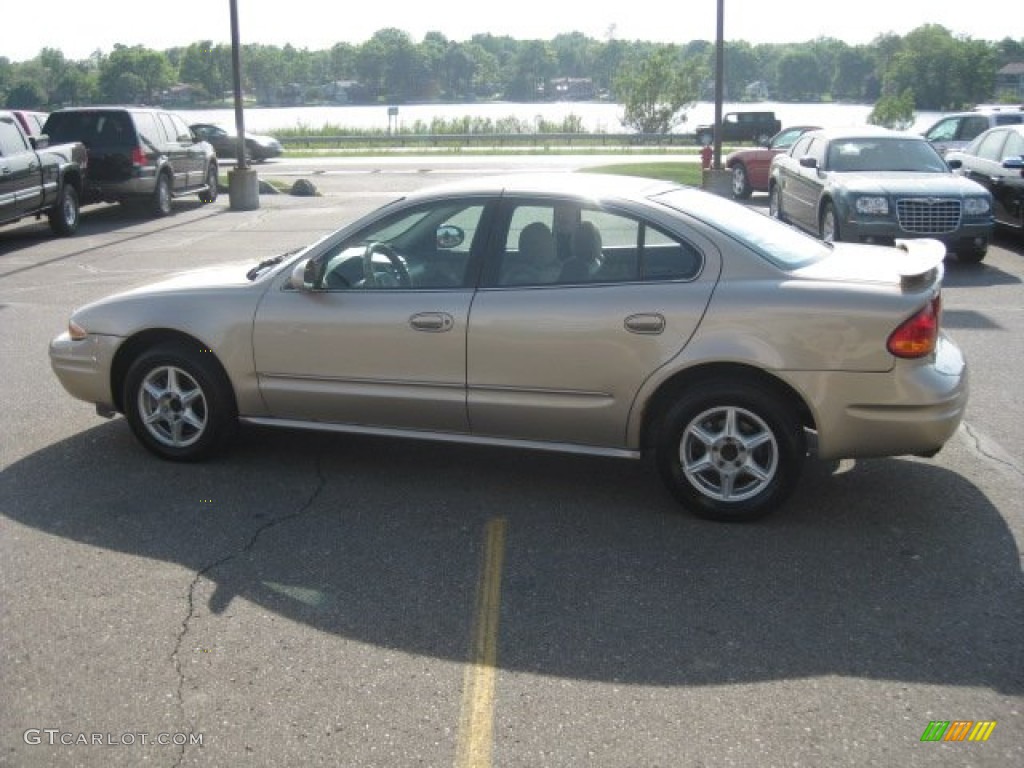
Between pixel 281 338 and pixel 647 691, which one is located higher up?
pixel 281 338

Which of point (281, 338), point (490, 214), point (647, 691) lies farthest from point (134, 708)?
point (490, 214)

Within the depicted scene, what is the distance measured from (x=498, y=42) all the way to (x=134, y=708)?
343ft

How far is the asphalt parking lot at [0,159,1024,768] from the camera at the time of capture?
3584mm

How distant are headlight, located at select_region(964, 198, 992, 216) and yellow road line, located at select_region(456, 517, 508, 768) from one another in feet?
33.0

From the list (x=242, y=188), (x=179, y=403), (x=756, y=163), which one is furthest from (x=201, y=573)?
(x=756, y=163)

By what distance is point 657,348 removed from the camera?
5.30 metres

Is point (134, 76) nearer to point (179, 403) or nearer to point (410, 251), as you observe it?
point (179, 403)

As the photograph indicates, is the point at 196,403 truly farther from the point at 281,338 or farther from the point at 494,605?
the point at 494,605

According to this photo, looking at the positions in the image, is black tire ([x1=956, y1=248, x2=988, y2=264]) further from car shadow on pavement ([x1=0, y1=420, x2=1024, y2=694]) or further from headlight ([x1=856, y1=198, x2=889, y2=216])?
car shadow on pavement ([x1=0, y1=420, x2=1024, y2=694])

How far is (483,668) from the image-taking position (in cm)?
401

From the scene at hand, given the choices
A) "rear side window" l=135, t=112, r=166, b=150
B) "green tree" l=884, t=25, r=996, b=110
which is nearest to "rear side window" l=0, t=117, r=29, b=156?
"rear side window" l=135, t=112, r=166, b=150

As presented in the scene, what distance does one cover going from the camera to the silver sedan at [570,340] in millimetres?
5164

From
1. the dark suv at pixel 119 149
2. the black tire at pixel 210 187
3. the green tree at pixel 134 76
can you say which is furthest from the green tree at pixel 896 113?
the green tree at pixel 134 76

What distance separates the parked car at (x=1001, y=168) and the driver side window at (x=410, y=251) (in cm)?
1117
